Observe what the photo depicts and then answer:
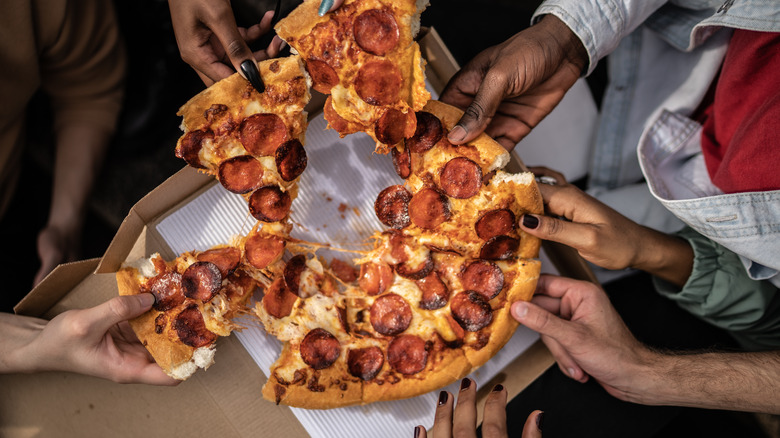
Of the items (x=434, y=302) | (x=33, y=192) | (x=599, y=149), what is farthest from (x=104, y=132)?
(x=599, y=149)

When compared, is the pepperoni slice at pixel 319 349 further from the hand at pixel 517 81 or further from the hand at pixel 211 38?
the hand at pixel 211 38

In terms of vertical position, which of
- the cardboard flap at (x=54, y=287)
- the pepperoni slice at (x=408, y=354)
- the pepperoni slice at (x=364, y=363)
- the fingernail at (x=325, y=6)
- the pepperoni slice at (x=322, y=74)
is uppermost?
the fingernail at (x=325, y=6)

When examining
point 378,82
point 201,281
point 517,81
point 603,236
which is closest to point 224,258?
point 201,281

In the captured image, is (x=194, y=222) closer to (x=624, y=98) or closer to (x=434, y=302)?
(x=434, y=302)

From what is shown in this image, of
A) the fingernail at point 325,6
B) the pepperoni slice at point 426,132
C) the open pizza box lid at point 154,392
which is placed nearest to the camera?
the fingernail at point 325,6

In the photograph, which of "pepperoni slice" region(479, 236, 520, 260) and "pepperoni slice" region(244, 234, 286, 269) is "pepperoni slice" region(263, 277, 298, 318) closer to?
"pepperoni slice" region(244, 234, 286, 269)

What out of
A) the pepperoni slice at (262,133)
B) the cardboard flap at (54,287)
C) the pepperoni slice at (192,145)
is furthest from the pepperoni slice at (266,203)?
the cardboard flap at (54,287)
